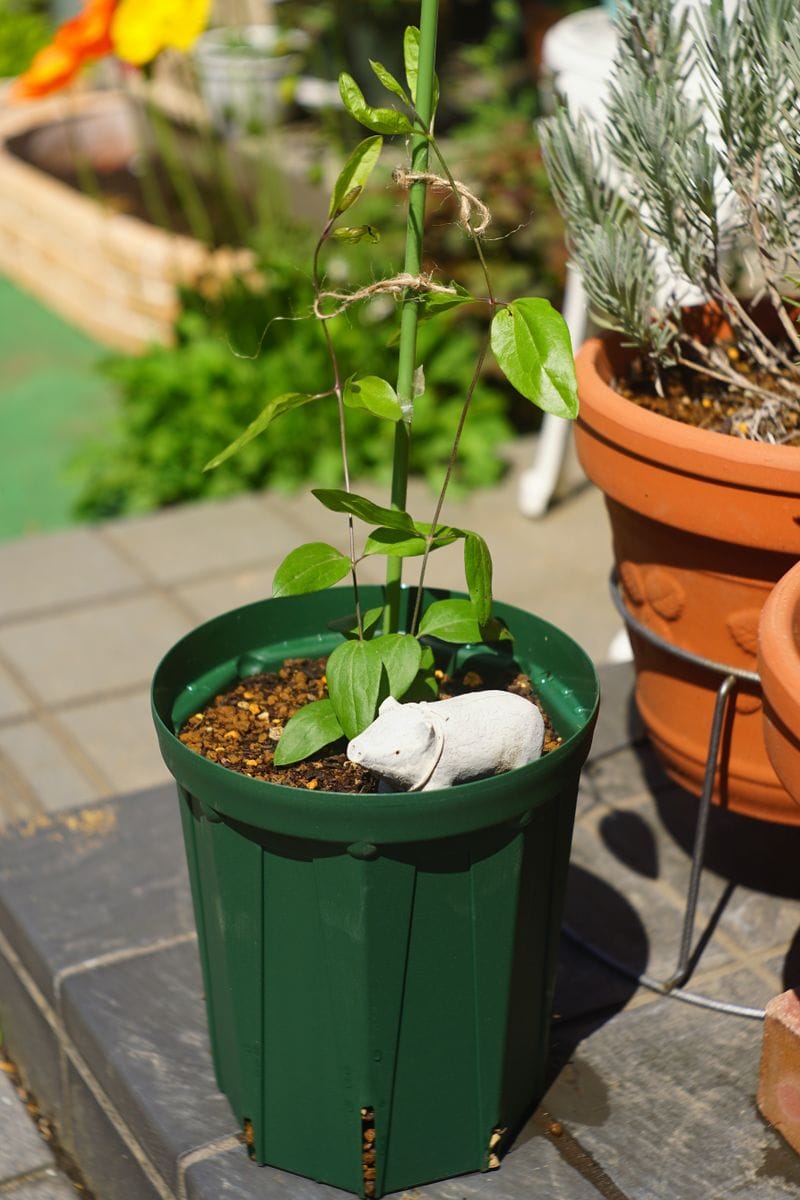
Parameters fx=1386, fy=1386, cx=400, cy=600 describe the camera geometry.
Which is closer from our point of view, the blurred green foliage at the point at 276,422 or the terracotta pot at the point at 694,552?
the terracotta pot at the point at 694,552

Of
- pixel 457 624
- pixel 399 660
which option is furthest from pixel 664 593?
pixel 399 660

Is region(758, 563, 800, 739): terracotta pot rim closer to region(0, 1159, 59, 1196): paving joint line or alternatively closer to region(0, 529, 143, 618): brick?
region(0, 1159, 59, 1196): paving joint line

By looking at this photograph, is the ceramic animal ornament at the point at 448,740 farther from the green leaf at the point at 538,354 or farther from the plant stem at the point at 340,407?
the green leaf at the point at 538,354

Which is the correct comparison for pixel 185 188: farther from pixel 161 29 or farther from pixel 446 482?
pixel 446 482

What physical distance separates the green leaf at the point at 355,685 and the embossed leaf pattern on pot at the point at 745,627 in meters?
0.54

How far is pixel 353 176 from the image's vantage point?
4.50 feet

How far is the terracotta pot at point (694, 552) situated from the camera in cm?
165

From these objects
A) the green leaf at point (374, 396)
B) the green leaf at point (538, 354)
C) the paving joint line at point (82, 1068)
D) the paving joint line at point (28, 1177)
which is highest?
the green leaf at point (538, 354)

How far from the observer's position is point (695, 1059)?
1749mm

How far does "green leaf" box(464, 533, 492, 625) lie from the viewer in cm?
145

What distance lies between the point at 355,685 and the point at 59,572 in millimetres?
2064

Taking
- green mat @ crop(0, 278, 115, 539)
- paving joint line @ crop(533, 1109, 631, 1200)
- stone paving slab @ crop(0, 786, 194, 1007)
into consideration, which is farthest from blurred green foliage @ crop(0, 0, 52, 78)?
paving joint line @ crop(533, 1109, 631, 1200)

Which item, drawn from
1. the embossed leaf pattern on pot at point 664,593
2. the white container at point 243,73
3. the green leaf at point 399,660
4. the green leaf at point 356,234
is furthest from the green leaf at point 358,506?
the white container at point 243,73

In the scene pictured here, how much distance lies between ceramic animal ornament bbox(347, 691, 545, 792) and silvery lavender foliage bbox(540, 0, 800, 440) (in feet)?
1.92
